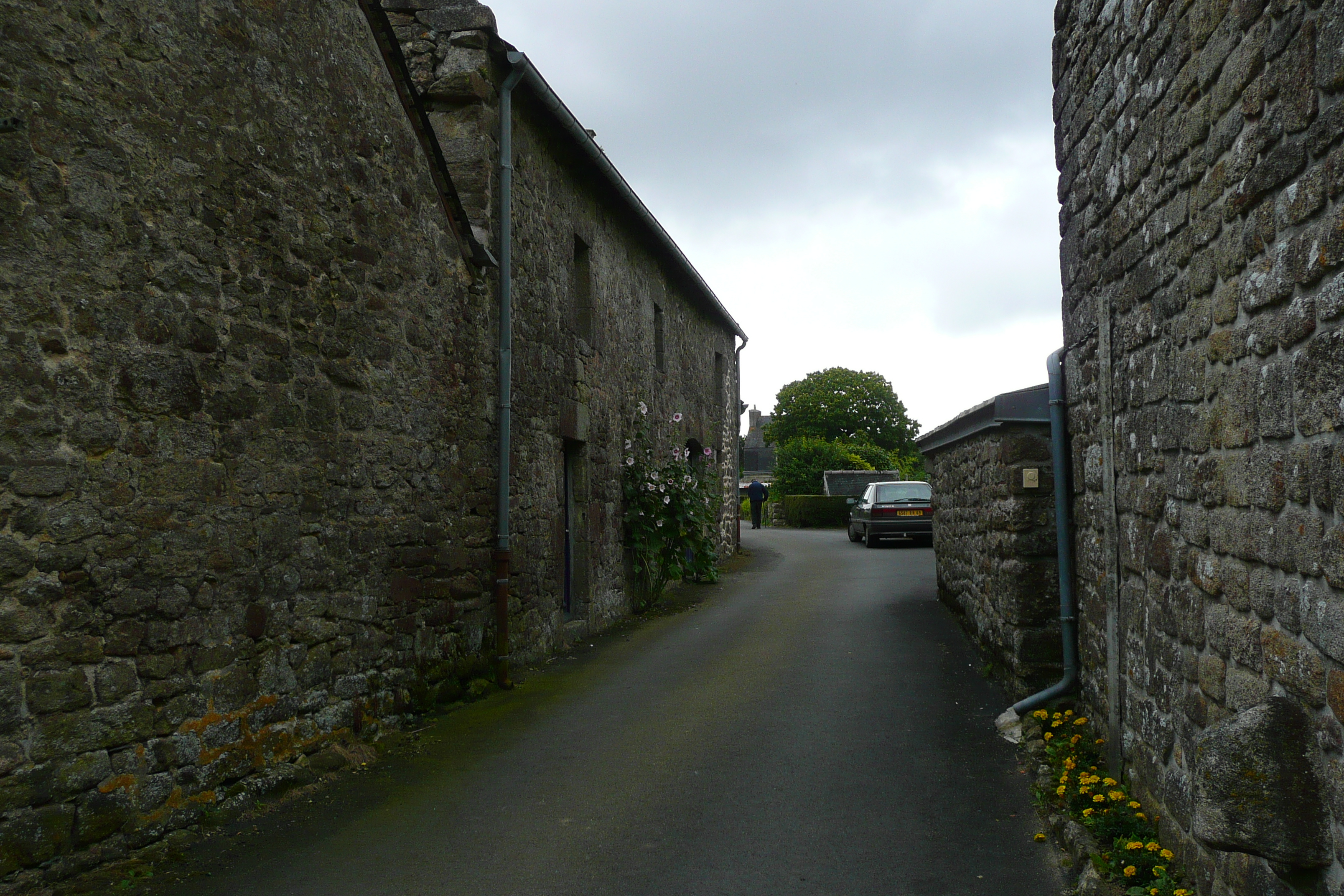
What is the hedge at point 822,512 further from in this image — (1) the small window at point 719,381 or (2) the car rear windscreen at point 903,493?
(1) the small window at point 719,381

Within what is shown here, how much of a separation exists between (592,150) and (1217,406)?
7.03m

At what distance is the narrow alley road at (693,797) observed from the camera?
12.3ft

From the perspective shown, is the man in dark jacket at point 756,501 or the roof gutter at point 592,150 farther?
the man in dark jacket at point 756,501

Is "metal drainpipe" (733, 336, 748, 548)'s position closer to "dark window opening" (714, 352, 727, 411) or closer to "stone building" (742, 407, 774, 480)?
"dark window opening" (714, 352, 727, 411)

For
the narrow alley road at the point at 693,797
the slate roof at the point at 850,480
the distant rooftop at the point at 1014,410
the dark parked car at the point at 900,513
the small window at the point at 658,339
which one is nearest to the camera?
the narrow alley road at the point at 693,797

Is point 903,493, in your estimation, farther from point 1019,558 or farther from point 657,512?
point 1019,558

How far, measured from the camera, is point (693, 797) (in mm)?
4719

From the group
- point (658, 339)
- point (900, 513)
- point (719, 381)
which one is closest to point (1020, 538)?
point (658, 339)

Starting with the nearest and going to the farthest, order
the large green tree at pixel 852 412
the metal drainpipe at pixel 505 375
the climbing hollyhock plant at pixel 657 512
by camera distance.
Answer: the metal drainpipe at pixel 505 375, the climbing hollyhock plant at pixel 657 512, the large green tree at pixel 852 412

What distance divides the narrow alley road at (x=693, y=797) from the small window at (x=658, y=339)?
5.95 m

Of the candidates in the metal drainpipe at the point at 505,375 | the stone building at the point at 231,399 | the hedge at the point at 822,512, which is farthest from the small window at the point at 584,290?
the hedge at the point at 822,512

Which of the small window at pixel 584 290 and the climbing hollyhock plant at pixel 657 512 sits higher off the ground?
the small window at pixel 584 290

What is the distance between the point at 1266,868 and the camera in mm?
2615

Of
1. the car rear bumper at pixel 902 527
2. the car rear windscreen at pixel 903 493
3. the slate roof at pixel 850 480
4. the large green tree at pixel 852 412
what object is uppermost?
the large green tree at pixel 852 412
